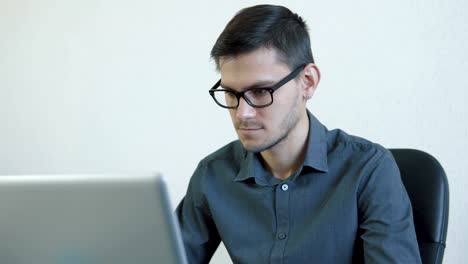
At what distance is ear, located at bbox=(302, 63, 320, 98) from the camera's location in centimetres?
124

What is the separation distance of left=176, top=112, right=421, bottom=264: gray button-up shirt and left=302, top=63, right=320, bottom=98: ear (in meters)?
0.08

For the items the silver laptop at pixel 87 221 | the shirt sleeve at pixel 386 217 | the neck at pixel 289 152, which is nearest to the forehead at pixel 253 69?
the neck at pixel 289 152

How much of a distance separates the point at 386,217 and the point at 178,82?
1.21 m

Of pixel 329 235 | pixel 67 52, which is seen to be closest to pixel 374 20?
pixel 329 235

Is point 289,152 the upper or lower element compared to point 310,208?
upper

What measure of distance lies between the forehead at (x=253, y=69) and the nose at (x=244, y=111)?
0.03 m

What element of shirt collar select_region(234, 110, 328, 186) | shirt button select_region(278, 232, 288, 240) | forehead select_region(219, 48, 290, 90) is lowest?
shirt button select_region(278, 232, 288, 240)

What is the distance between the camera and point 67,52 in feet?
7.79

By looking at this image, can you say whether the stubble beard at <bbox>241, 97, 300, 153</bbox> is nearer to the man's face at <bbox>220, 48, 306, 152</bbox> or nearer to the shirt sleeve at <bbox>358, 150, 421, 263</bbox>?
the man's face at <bbox>220, 48, 306, 152</bbox>

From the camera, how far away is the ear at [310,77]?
48.8 inches

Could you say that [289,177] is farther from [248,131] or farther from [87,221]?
[87,221]

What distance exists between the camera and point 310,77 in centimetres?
125

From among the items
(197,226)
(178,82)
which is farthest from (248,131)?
(178,82)


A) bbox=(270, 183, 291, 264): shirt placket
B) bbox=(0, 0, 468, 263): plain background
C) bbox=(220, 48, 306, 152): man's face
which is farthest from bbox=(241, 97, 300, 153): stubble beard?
bbox=(0, 0, 468, 263): plain background
